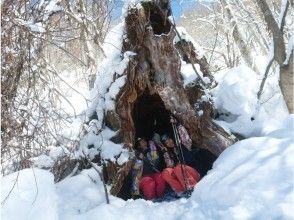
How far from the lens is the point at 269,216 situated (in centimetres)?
358

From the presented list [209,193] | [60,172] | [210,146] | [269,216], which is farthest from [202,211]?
[60,172]

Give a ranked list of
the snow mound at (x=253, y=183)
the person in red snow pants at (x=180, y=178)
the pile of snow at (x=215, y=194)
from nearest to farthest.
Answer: the snow mound at (x=253, y=183)
the pile of snow at (x=215, y=194)
the person in red snow pants at (x=180, y=178)

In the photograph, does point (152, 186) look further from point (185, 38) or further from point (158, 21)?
point (158, 21)

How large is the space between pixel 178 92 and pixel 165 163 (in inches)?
61.4

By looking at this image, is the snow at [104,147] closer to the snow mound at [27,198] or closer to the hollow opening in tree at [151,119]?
the snow mound at [27,198]

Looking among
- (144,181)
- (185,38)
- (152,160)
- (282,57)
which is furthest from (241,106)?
(144,181)

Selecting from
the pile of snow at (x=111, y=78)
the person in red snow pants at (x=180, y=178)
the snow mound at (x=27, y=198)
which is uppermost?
the pile of snow at (x=111, y=78)

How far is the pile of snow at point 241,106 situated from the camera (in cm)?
573

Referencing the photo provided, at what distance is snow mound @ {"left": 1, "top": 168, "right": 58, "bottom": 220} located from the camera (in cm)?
388

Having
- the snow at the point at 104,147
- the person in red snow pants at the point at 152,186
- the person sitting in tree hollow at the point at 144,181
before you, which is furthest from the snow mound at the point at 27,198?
the person in red snow pants at the point at 152,186

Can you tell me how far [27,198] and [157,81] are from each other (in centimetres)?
254

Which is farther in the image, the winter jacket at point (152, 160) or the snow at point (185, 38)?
the winter jacket at point (152, 160)

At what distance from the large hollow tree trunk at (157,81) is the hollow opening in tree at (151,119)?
1.67 m

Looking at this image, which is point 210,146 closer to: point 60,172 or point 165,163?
point 165,163
